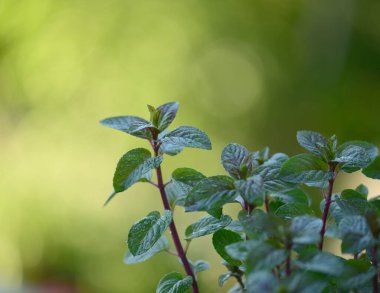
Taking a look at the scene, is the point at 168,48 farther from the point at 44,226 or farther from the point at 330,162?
the point at 330,162

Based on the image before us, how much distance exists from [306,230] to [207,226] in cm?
13

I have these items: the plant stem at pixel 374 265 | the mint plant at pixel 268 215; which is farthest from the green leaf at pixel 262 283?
the plant stem at pixel 374 265

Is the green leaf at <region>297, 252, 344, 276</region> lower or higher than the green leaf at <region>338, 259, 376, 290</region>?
higher

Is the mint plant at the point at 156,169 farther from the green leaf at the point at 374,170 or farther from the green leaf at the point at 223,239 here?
the green leaf at the point at 374,170

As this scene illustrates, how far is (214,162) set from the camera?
2428 mm

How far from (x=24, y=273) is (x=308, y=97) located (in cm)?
153

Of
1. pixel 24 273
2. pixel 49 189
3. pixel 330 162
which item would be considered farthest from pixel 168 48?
pixel 330 162

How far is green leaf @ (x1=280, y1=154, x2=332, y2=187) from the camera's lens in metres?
0.49

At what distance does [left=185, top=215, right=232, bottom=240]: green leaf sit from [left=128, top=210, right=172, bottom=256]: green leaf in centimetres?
3

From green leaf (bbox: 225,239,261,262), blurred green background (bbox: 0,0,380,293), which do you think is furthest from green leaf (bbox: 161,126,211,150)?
blurred green background (bbox: 0,0,380,293)

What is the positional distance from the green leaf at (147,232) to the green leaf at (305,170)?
115 mm

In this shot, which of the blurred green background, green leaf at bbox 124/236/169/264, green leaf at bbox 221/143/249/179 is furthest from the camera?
the blurred green background

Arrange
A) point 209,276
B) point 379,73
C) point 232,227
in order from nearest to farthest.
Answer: point 232,227, point 209,276, point 379,73

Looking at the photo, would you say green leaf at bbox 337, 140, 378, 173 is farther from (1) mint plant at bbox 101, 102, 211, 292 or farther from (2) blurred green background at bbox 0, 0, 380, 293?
(2) blurred green background at bbox 0, 0, 380, 293
